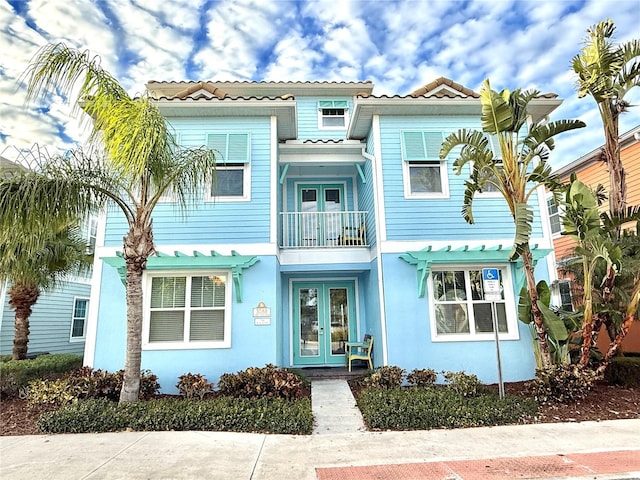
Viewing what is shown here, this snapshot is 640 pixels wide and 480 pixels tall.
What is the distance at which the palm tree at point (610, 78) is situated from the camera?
711 cm

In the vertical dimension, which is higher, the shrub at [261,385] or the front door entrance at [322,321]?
the front door entrance at [322,321]

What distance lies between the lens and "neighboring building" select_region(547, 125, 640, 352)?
1016cm

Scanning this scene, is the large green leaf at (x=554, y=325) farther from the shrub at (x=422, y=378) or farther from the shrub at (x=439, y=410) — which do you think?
the shrub at (x=422, y=378)

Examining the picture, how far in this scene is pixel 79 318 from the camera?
50.6ft

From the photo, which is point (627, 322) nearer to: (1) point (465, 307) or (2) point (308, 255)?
(1) point (465, 307)

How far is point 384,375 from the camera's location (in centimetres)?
727

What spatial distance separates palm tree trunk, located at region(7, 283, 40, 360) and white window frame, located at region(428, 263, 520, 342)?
1022 cm

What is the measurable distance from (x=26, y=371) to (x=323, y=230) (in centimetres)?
802

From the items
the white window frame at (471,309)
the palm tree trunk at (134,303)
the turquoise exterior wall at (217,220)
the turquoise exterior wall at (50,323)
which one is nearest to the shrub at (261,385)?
the palm tree trunk at (134,303)

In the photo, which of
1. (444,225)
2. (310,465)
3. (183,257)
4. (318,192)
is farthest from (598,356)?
(183,257)

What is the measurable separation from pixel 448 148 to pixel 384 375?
15.8 ft

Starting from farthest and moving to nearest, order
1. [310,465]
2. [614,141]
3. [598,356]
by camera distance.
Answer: [614,141] → [598,356] → [310,465]

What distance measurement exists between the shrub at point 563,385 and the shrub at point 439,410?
33 cm

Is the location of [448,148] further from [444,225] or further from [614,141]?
[614,141]
